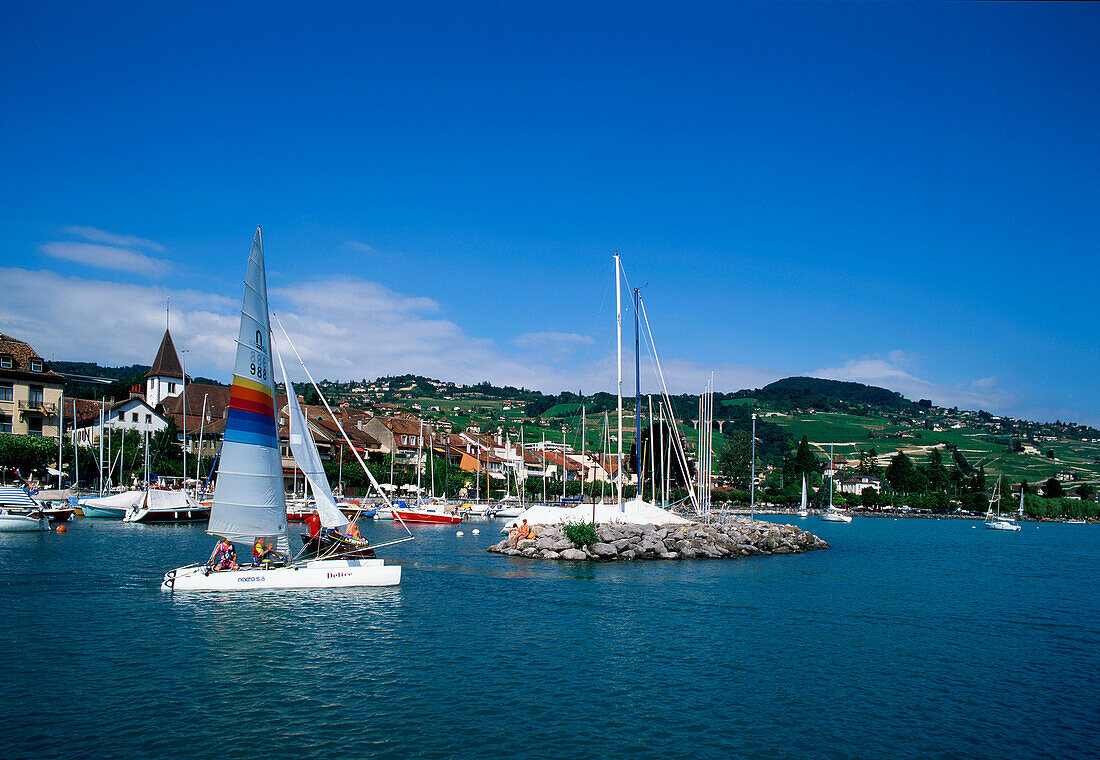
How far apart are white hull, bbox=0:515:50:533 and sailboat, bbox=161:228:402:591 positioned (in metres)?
30.0

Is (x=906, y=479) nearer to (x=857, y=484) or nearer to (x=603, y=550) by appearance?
(x=857, y=484)

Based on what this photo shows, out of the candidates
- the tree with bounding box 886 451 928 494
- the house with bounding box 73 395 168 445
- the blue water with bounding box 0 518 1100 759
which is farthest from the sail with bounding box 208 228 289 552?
the tree with bounding box 886 451 928 494

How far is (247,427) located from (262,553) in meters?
4.42

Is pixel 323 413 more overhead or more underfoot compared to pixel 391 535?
more overhead

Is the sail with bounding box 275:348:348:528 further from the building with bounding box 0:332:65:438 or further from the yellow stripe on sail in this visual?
the building with bounding box 0:332:65:438

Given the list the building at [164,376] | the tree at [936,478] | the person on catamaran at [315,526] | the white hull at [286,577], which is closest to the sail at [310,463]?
the person on catamaran at [315,526]

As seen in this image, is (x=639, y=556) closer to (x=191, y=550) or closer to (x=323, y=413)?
(x=191, y=550)

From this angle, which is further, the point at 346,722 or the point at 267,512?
the point at 267,512

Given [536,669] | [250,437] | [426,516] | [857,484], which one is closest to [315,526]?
[250,437]

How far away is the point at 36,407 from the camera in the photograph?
79.1 metres

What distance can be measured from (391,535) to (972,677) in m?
45.5

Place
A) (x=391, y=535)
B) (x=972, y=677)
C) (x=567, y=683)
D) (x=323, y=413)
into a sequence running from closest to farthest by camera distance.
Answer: (x=567, y=683), (x=972, y=677), (x=391, y=535), (x=323, y=413)

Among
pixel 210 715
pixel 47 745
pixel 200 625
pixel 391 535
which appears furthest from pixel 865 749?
pixel 391 535

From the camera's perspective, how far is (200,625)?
854 inches
